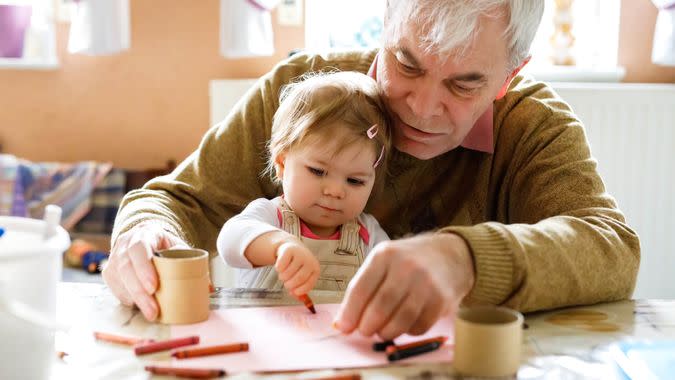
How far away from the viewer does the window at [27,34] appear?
335 cm

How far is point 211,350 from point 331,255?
0.50 metres

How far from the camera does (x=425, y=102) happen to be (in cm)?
132

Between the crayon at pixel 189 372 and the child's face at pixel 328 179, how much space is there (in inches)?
20.9

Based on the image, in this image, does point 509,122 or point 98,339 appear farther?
point 509,122

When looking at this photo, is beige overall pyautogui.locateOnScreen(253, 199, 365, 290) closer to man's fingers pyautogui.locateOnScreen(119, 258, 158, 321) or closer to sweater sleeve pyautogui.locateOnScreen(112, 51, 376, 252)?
sweater sleeve pyautogui.locateOnScreen(112, 51, 376, 252)

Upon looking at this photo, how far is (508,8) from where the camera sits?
1265 millimetres

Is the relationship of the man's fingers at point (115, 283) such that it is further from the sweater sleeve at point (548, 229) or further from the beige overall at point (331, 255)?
the sweater sleeve at point (548, 229)

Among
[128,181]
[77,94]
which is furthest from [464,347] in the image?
[77,94]

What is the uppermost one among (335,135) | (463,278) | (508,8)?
(508,8)

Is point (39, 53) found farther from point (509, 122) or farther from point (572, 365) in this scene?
point (572, 365)

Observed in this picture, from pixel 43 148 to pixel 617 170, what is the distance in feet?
8.32

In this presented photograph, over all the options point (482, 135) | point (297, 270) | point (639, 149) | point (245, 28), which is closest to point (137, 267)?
point (297, 270)

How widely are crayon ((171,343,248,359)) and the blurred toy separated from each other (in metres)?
2.32

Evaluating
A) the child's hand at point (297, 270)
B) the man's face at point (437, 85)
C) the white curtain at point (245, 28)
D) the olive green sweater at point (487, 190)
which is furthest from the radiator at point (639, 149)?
the child's hand at point (297, 270)
